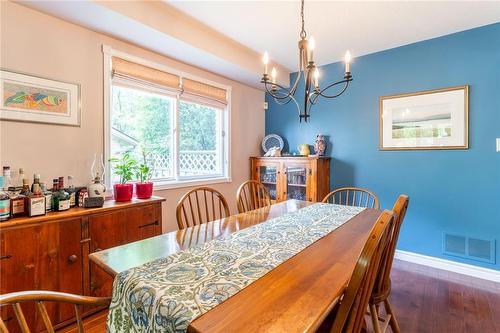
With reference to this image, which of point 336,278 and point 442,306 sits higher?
point 336,278

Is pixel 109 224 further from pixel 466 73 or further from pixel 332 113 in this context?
pixel 466 73

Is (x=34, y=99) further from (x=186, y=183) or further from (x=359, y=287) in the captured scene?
(x=359, y=287)

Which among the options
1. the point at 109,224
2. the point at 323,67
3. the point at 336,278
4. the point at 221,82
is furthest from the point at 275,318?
the point at 323,67

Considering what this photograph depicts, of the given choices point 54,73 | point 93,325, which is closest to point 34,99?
point 54,73

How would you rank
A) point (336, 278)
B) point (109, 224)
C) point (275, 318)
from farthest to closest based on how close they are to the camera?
point (109, 224), point (336, 278), point (275, 318)

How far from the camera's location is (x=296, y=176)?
326 cm

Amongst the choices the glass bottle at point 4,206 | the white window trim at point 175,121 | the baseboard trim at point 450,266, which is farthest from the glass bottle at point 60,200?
the baseboard trim at point 450,266

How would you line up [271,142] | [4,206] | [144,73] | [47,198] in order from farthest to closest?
[271,142], [144,73], [47,198], [4,206]

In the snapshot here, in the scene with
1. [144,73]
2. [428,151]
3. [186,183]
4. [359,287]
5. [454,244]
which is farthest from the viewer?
[186,183]

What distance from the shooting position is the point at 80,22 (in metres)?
1.97

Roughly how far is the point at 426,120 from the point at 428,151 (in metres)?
0.33

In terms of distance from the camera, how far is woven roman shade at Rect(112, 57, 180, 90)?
225cm

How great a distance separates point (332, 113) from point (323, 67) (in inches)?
25.0

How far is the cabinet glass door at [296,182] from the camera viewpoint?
10.5 ft
